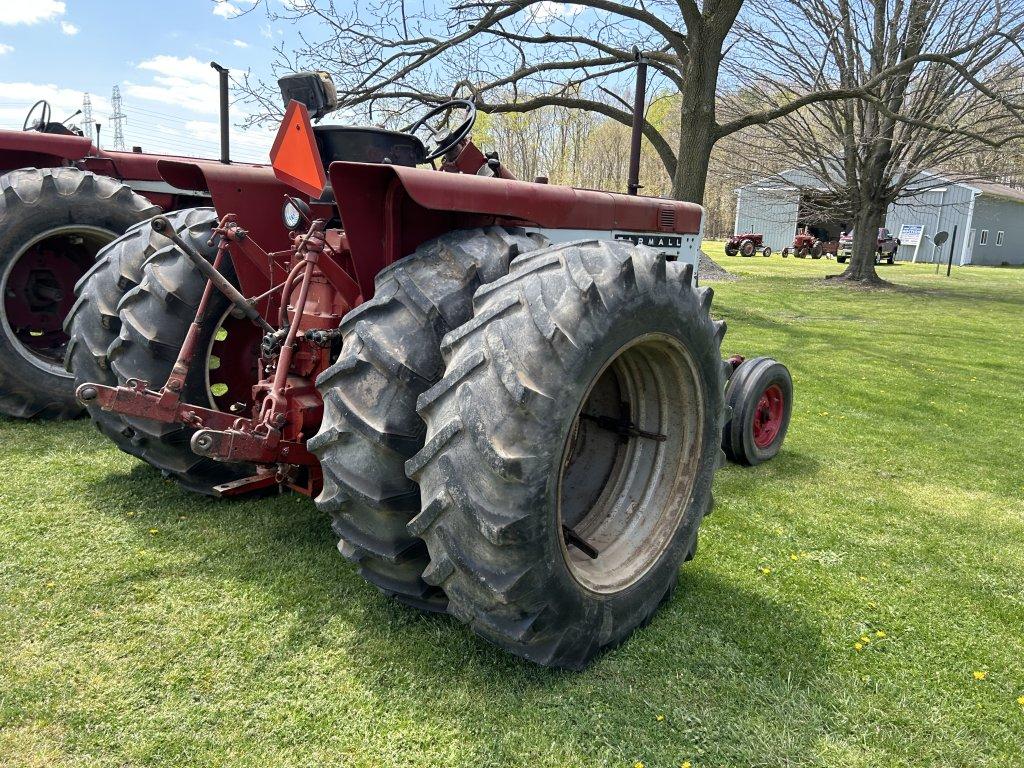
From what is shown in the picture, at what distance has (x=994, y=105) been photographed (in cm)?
1711

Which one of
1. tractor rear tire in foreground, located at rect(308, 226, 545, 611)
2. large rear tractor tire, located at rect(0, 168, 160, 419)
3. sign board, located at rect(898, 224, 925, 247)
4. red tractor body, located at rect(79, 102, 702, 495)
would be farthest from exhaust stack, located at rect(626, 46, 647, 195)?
sign board, located at rect(898, 224, 925, 247)

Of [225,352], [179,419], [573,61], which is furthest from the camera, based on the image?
[573,61]

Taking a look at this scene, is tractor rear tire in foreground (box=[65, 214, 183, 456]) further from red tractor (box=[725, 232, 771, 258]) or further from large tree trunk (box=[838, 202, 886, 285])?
red tractor (box=[725, 232, 771, 258])

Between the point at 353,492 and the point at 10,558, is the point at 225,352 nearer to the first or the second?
the point at 10,558

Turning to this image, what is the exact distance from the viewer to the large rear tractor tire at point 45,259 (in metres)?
4.98

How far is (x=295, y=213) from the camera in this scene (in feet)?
10.0

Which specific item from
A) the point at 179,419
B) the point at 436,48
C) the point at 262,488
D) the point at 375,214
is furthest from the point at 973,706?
the point at 436,48

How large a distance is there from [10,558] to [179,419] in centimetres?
108

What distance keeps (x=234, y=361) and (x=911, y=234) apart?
151ft

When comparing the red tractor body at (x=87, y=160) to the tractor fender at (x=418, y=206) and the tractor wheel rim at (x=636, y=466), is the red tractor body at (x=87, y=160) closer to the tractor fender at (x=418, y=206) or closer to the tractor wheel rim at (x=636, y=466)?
the tractor fender at (x=418, y=206)

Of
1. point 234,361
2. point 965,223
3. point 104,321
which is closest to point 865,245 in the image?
point 234,361

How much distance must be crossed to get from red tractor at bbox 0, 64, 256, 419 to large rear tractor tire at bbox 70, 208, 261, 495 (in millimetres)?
→ 1394

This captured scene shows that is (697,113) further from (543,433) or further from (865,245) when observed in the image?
(865,245)

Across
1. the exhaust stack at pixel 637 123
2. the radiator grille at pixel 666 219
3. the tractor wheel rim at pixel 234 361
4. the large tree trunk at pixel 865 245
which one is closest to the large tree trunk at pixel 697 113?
the exhaust stack at pixel 637 123
